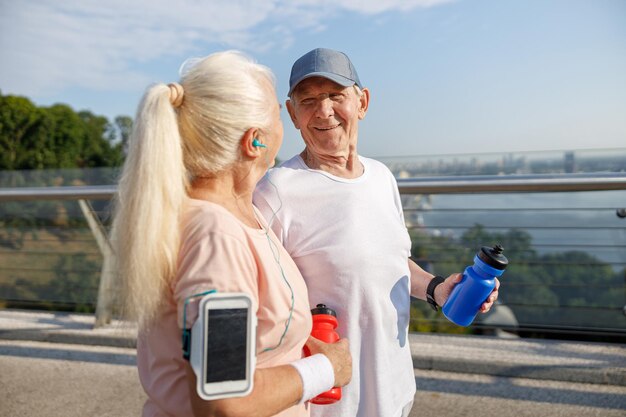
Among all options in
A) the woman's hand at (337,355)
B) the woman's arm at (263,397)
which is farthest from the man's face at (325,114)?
the woman's arm at (263,397)

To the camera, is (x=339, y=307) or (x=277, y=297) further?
(x=339, y=307)

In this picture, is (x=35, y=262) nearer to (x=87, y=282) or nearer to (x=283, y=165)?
(x=87, y=282)

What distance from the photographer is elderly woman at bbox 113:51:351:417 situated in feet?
4.36

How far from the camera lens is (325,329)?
1771 mm

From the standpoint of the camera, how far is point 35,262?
5859mm

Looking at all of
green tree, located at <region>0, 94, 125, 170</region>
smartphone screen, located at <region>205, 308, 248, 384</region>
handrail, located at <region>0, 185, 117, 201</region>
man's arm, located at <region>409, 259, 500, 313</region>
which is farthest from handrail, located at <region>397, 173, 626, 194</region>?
green tree, located at <region>0, 94, 125, 170</region>

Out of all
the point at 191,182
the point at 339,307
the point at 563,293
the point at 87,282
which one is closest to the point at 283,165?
the point at 339,307

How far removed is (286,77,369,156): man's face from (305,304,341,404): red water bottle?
0.58 metres

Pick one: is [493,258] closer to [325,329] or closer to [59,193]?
[325,329]

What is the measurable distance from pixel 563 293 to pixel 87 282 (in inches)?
163

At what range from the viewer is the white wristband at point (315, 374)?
1464mm

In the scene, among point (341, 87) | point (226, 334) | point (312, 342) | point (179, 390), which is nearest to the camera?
point (226, 334)

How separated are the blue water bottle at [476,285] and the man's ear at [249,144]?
2.99 feet

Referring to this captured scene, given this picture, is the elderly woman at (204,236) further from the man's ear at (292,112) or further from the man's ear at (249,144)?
the man's ear at (292,112)
